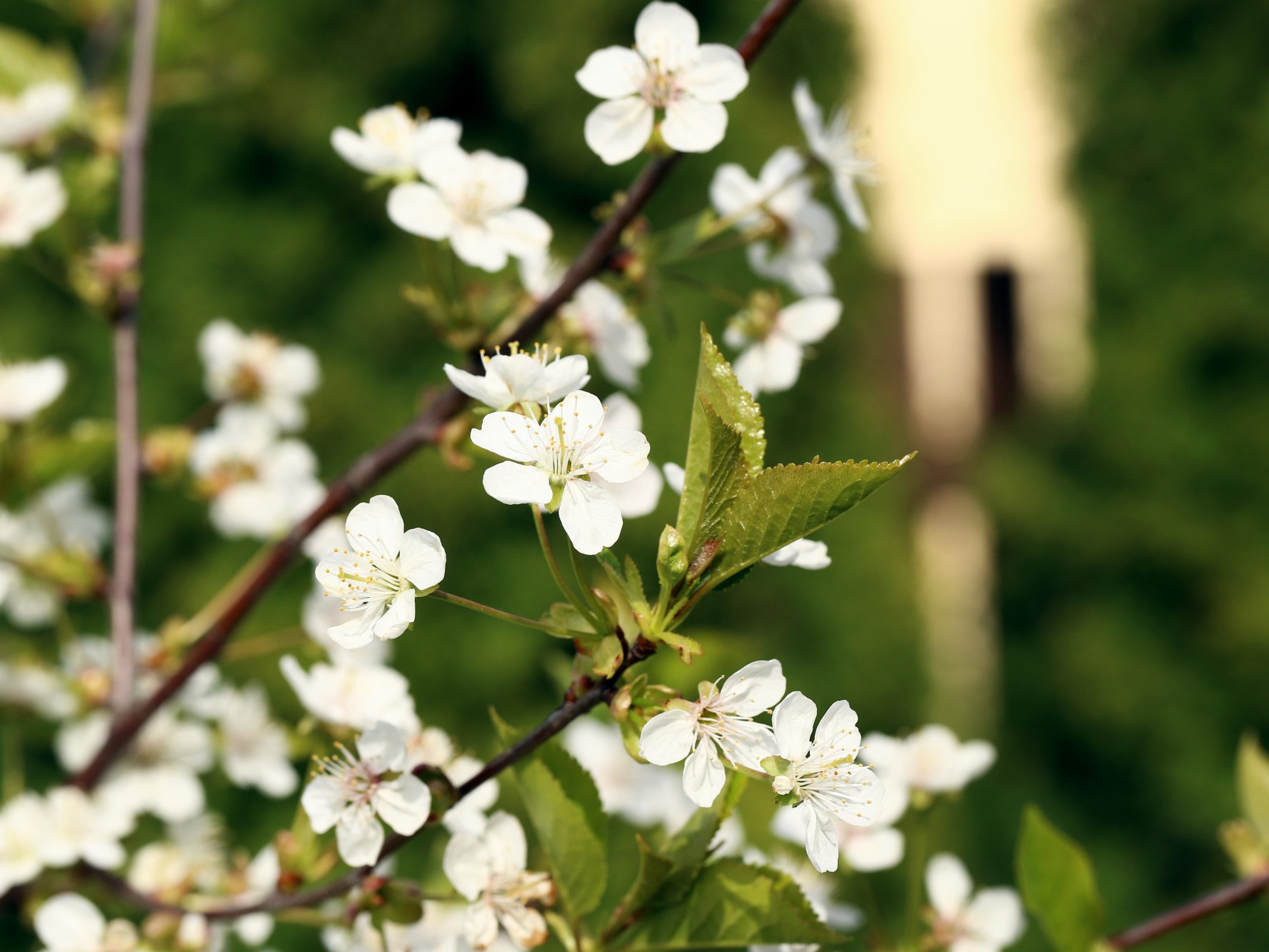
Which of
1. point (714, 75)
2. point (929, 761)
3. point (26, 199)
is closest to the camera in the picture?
point (714, 75)

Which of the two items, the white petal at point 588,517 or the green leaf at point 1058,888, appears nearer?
the white petal at point 588,517

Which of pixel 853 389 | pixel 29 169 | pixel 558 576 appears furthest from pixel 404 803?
pixel 853 389

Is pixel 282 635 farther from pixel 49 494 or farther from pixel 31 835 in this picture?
pixel 49 494

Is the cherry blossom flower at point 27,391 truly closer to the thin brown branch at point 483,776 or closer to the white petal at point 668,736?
the thin brown branch at point 483,776

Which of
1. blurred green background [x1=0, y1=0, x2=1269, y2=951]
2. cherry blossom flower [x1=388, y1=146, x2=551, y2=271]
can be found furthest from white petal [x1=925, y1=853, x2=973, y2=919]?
blurred green background [x1=0, y1=0, x2=1269, y2=951]

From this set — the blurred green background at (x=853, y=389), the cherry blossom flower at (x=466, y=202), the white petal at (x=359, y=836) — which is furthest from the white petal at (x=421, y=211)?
the blurred green background at (x=853, y=389)

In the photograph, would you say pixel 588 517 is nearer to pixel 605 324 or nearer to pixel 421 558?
pixel 421 558

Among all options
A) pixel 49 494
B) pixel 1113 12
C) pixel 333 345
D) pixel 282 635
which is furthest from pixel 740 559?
pixel 1113 12
